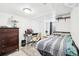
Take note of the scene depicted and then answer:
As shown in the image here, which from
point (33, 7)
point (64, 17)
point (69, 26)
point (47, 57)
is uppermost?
point (33, 7)

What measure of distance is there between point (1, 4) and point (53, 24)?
2.54 feet

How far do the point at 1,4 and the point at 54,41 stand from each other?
2.92ft

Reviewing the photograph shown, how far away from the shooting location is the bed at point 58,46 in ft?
3.64

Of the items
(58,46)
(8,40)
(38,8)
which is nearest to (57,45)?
(58,46)

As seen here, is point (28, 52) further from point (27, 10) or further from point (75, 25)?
point (75, 25)

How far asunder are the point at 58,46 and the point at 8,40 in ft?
2.45

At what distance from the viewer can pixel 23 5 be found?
3.83 feet

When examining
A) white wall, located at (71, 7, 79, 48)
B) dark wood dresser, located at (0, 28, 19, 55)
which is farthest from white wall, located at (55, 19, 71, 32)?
dark wood dresser, located at (0, 28, 19, 55)

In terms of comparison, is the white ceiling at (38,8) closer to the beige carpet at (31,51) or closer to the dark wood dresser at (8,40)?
the dark wood dresser at (8,40)

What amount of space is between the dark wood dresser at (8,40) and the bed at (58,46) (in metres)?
0.36

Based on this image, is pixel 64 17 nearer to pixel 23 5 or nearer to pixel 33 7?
pixel 33 7

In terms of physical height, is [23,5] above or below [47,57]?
above

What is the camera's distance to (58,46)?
1112mm

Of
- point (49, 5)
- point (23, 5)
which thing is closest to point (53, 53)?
point (49, 5)
